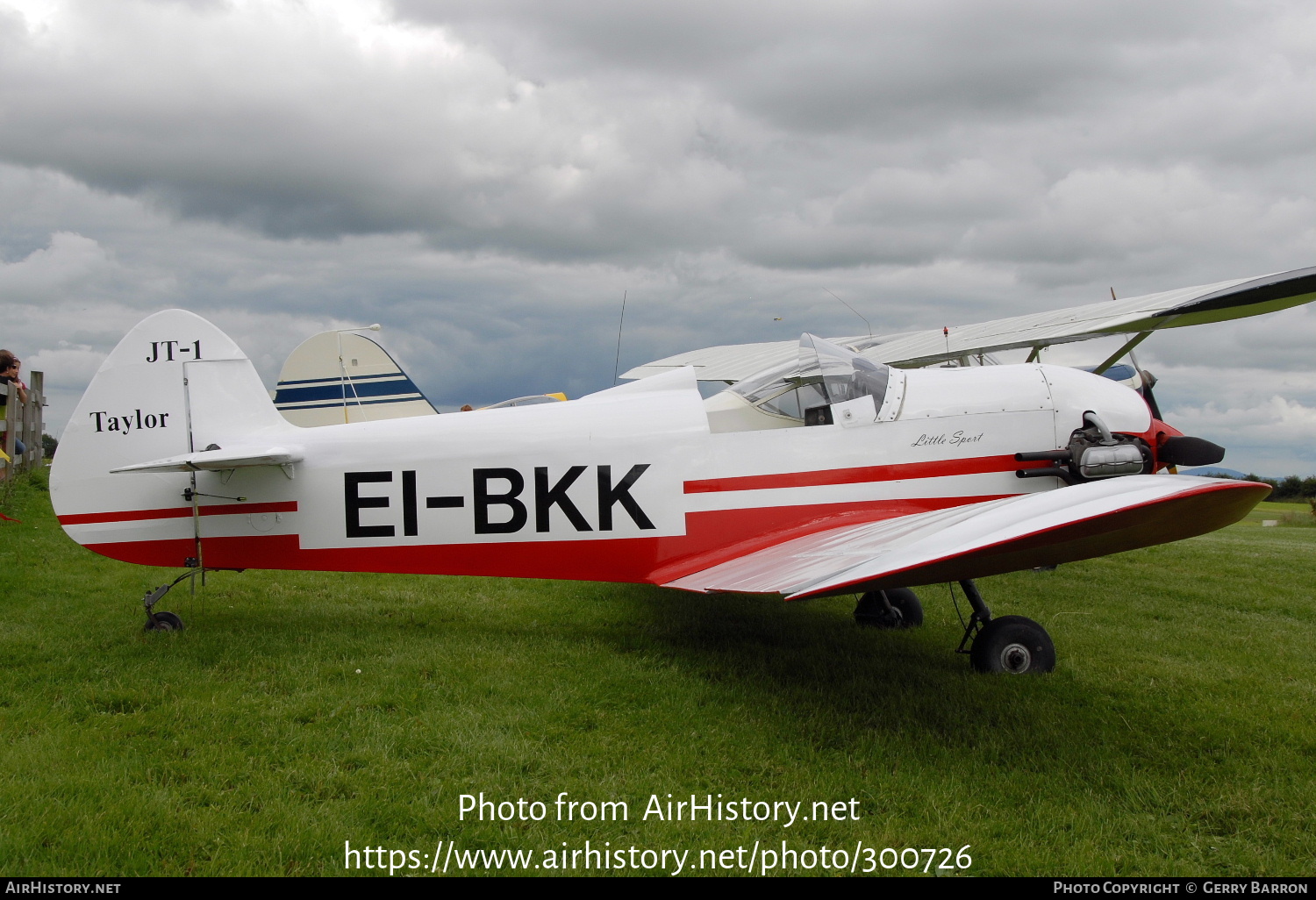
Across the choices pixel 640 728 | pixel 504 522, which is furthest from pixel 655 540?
pixel 640 728

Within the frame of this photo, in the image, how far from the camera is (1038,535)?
3.11m

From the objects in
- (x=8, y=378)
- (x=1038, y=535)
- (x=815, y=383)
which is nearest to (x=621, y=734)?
(x=1038, y=535)

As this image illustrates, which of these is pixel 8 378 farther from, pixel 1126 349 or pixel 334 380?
pixel 1126 349

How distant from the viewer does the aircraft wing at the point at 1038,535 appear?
3072mm

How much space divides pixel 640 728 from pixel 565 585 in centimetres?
364

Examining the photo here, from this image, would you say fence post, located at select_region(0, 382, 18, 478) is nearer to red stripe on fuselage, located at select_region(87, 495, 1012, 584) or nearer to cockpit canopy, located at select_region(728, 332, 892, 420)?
red stripe on fuselage, located at select_region(87, 495, 1012, 584)

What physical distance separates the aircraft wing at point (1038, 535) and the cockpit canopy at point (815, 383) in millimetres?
1293

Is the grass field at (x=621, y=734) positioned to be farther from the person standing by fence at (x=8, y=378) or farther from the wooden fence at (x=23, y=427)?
the wooden fence at (x=23, y=427)

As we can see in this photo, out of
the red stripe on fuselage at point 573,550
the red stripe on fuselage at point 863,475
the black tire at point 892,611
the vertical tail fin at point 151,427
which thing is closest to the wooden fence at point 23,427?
the vertical tail fin at point 151,427

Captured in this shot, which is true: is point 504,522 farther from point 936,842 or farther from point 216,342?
point 936,842

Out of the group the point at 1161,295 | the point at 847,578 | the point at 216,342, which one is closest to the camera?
the point at 847,578

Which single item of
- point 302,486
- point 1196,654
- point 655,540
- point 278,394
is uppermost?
point 278,394

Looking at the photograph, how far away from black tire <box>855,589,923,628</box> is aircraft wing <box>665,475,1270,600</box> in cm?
212

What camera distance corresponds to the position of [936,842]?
2.81 metres
